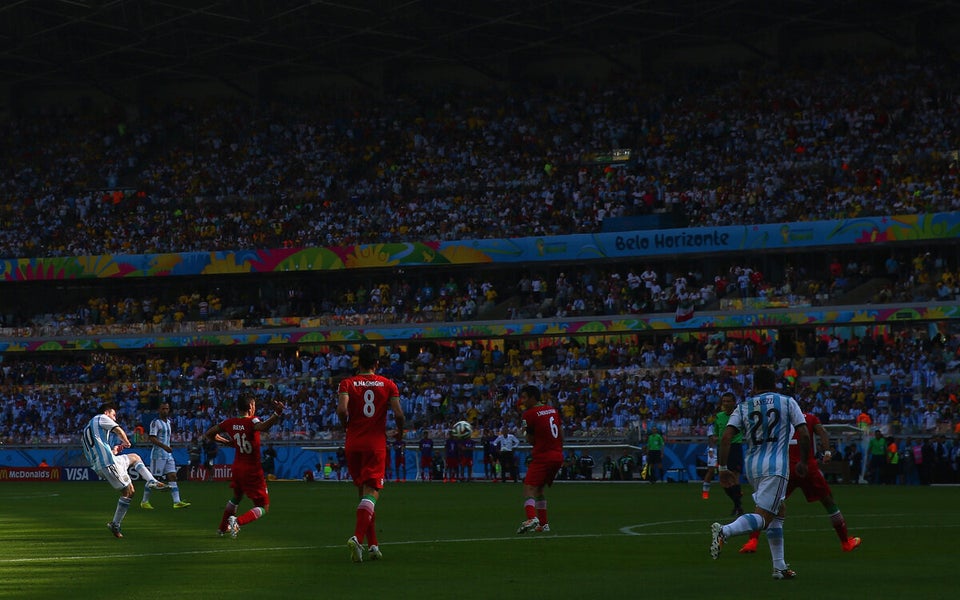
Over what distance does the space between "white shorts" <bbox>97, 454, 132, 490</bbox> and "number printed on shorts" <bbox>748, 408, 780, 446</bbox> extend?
424 inches

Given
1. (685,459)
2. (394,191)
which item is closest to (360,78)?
(394,191)

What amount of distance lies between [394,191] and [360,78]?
11.5m

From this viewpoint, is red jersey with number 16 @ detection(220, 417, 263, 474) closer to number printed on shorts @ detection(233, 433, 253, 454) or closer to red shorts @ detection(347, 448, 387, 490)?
number printed on shorts @ detection(233, 433, 253, 454)

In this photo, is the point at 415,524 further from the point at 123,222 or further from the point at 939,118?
the point at 123,222

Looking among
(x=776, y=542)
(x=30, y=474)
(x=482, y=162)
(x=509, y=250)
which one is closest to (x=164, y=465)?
(x=30, y=474)

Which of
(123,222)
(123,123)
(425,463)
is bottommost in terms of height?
(425,463)

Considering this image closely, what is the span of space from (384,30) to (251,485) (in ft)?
171

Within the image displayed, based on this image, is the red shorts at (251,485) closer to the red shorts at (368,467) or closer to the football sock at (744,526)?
the red shorts at (368,467)

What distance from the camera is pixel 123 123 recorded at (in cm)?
8006

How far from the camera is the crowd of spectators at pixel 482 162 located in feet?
195

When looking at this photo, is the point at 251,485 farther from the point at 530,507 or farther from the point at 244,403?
the point at 530,507

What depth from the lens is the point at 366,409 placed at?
16.4 metres

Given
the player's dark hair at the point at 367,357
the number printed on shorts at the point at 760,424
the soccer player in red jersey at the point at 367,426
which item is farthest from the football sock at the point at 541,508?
the number printed on shorts at the point at 760,424

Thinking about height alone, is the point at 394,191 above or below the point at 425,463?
above
